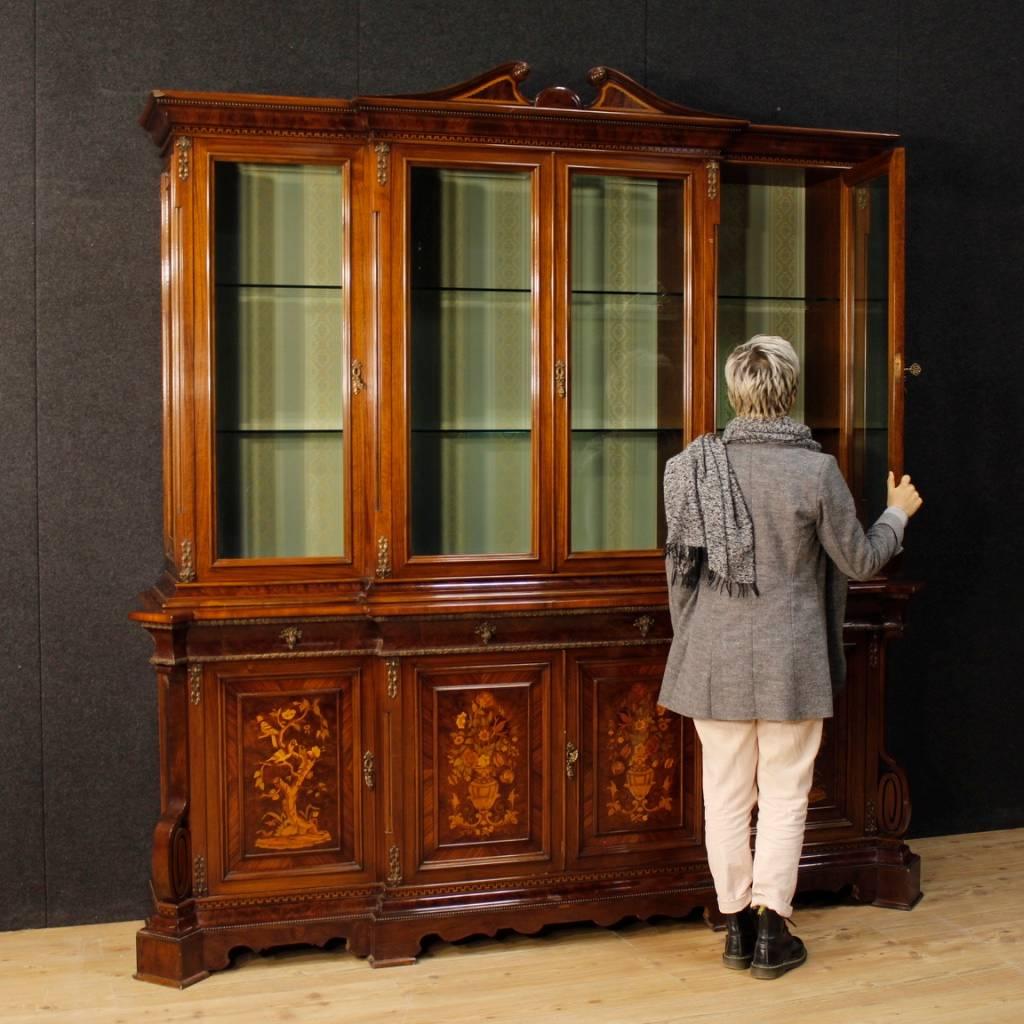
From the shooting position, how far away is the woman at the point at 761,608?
10.3ft

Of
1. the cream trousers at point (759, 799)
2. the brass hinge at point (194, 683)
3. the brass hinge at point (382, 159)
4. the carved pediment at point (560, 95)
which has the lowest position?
the cream trousers at point (759, 799)

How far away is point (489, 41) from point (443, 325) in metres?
0.99

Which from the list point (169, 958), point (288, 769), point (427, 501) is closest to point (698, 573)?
point (427, 501)

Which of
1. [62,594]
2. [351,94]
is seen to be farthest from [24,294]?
[351,94]

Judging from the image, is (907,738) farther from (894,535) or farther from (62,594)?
(62,594)

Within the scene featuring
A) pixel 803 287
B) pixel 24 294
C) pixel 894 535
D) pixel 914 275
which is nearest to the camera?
pixel 894 535

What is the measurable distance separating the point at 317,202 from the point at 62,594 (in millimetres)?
1314

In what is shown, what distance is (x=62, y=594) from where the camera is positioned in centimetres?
366

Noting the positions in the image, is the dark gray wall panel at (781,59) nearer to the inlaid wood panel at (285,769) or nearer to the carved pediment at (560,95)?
the carved pediment at (560,95)

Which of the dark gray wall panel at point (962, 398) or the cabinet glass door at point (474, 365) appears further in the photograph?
the dark gray wall panel at point (962, 398)

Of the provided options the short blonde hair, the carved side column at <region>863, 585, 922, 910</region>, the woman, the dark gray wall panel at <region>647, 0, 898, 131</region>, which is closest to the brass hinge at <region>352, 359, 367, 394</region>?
the woman

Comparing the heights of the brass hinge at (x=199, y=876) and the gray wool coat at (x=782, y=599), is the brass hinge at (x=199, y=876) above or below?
below

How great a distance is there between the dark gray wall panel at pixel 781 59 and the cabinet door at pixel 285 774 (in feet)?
7.04

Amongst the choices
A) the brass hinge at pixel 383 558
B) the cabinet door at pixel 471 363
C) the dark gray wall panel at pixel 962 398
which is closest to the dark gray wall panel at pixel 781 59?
the dark gray wall panel at pixel 962 398
